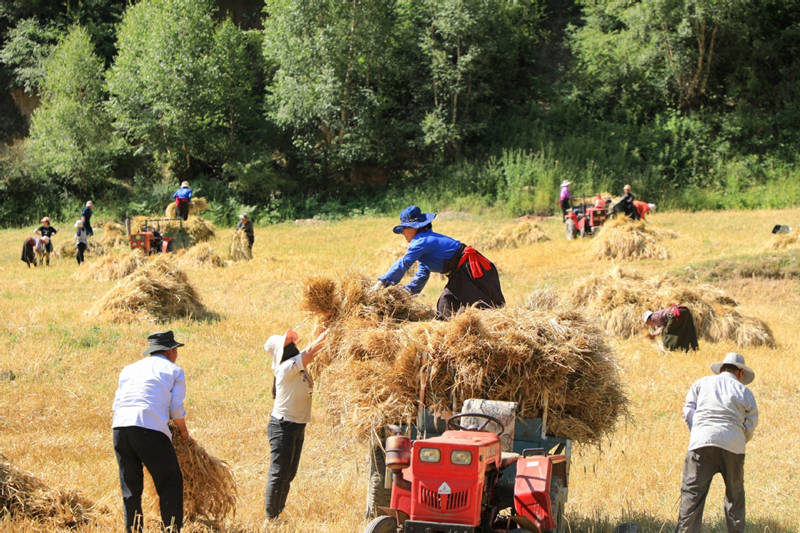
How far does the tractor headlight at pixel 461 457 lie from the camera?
18.4 ft

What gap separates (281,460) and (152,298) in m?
10.9

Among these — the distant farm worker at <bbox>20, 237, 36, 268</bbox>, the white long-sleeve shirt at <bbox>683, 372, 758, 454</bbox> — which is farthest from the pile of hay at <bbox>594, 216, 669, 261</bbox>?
the distant farm worker at <bbox>20, 237, 36, 268</bbox>

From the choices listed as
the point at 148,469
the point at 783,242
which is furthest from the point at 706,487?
the point at 783,242

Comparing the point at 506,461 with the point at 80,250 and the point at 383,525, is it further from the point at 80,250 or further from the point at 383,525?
the point at 80,250

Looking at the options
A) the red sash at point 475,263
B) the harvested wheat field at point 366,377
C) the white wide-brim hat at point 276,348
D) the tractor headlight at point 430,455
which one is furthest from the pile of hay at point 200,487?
the red sash at point 475,263

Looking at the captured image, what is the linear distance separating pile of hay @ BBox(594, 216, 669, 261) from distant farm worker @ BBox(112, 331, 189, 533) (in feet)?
57.2

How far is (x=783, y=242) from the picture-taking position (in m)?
21.0

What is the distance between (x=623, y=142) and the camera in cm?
3869

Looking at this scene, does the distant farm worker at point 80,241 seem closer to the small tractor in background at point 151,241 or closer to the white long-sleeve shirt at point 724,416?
the small tractor in background at point 151,241

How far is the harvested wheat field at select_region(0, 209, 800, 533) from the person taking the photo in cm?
691

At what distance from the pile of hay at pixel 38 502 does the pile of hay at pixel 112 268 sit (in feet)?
50.9

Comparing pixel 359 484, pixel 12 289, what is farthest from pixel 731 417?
pixel 12 289

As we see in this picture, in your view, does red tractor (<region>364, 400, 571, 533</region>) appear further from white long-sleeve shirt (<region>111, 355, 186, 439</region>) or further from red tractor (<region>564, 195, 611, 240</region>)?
red tractor (<region>564, 195, 611, 240</region>)

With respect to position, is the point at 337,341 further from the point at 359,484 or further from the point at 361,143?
the point at 361,143
